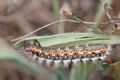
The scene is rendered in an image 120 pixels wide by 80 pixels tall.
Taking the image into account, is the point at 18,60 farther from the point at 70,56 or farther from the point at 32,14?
the point at 32,14

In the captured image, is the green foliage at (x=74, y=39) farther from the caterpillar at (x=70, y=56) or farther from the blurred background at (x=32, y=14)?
the blurred background at (x=32, y=14)

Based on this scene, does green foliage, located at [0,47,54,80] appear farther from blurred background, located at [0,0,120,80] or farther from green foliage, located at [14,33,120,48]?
blurred background, located at [0,0,120,80]

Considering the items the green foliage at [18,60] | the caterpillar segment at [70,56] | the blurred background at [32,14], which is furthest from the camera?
the blurred background at [32,14]

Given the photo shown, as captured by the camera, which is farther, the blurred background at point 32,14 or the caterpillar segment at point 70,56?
the blurred background at point 32,14

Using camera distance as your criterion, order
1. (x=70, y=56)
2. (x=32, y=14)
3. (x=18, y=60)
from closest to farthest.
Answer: (x=70, y=56) < (x=18, y=60) < (x=32, y=14)

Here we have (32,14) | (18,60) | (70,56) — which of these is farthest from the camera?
(32,14)

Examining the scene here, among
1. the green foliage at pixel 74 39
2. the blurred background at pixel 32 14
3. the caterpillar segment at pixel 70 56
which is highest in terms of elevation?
the blurred background at pixel 32 14

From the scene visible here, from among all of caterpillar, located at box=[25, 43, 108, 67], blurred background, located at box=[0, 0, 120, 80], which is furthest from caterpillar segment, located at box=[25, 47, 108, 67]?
blurred background, located at box=[0, 0, 120, 80]

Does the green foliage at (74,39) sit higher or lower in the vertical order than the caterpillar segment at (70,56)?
higher

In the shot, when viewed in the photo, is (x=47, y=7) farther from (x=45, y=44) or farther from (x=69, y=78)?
(x=45, y=44)

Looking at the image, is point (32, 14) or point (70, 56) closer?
point (70, 56)

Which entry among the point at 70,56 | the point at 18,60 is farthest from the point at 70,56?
the point at 18,60

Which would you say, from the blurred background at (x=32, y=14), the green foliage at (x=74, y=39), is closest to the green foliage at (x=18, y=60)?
the green foliage at (x=74, y=39)
